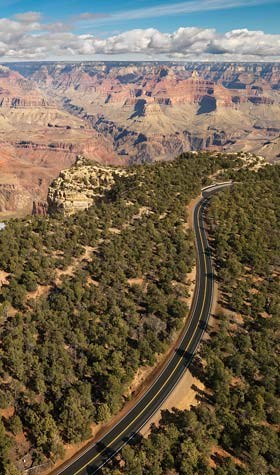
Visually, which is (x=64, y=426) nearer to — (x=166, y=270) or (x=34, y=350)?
(x=34, y=350)

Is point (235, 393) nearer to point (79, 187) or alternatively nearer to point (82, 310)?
point (82, 310)

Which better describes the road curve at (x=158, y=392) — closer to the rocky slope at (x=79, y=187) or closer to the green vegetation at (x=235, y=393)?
the green vegetation at (x=235, y=393)

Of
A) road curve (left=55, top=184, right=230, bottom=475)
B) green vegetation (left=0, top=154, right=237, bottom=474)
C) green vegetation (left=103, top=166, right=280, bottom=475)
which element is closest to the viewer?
green vegetation (left=103, top=166, right=280, bottom=475)

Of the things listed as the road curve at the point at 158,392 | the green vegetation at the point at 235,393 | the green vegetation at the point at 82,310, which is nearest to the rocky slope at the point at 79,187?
the green vegetation at the point at 82,310

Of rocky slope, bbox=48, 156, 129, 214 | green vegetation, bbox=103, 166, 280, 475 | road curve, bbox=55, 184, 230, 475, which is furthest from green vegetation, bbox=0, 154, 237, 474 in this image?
rocky slope, bbox=48, 156, 129, 214

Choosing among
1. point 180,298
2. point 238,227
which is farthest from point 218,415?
point 238,227

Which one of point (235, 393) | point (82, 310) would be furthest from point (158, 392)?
point (82, 310)

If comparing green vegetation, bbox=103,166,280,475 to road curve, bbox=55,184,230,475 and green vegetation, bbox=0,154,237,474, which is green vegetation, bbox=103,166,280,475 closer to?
road curve, bbox=55,184,230,475
